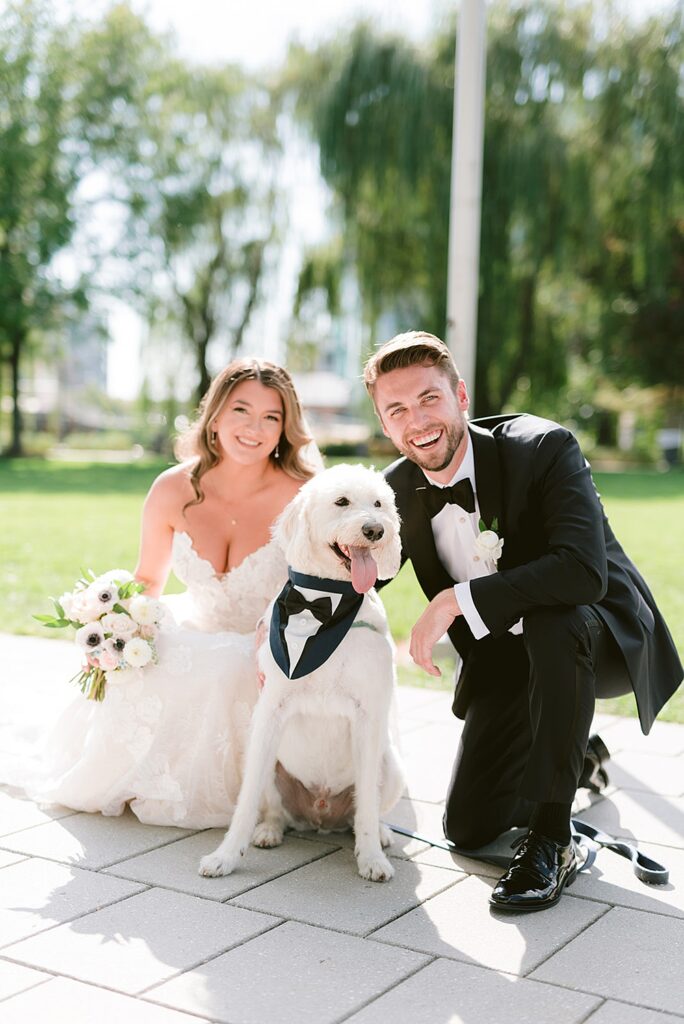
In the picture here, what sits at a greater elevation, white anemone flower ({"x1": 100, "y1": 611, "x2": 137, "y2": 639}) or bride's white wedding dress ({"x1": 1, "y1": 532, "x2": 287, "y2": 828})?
white anemone flower ({"x1": 100, "y1": 611, "x2": 137, "y2": 639})

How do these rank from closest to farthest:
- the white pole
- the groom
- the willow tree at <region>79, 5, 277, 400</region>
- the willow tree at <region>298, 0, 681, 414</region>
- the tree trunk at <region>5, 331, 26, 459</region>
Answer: the groom < the white pole < the willow tree at <region>298, 0, 681, 414</region> < the willow tree at <region>79, 5, 277, 400</region> < the tree trunk at <region>5, 331, 26, 459</region>

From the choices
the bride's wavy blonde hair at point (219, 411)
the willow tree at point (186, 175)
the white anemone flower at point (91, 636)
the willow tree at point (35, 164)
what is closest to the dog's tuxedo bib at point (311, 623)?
the white anemone flower at point (91, 636)

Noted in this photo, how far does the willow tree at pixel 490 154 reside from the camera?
17.9 meters

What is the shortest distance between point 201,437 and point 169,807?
1.47m

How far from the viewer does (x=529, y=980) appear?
8.79 feet

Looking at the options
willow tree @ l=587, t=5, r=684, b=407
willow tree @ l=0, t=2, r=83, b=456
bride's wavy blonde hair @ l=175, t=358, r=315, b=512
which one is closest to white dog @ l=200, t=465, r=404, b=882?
bride's wavy blonde hair @ l=175, t=358, r=315, b=512

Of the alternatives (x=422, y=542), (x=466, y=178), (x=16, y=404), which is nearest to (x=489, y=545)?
(x=422, y=542)

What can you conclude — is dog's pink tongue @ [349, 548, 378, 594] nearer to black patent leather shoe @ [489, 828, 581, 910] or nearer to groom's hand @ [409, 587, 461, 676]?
groom's hand @ [409, 587, 461, 676]

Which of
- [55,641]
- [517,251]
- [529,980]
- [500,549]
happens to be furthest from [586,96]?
[529,980]

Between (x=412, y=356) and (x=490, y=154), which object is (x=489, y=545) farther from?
(x=490, y=154)

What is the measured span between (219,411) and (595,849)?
2.12 meters

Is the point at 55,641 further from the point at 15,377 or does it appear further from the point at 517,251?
the point at 15,377

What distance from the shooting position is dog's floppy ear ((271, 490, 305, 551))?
3.35 m

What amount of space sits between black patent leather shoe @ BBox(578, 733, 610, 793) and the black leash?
7.8 inches
